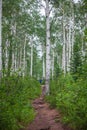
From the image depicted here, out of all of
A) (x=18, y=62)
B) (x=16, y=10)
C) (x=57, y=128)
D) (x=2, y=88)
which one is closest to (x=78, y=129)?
(x=57, y=128)

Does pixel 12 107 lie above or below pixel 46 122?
above

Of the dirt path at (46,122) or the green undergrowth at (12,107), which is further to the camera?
the dirt path at (46,122)

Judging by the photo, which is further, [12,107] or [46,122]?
[46,122]

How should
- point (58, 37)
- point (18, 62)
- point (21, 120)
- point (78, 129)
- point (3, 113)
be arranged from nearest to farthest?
point (3, 113)
point (78, 129)
point (21, 120)
point (18, 62)
point (58, 37)

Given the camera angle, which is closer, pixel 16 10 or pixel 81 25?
pixel 16 10

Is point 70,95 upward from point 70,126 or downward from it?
upward

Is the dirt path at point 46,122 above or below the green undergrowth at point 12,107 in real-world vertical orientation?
below

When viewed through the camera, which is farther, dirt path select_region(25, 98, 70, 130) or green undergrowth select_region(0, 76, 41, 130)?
dirt path select_region(25, 98, 70, 130)

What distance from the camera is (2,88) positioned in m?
7.36

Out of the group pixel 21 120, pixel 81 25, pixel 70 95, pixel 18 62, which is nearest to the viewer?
pixel 70 95

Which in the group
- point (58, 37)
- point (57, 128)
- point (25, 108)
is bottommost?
point (57, 128)

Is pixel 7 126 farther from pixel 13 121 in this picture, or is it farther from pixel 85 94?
pixel 85 94

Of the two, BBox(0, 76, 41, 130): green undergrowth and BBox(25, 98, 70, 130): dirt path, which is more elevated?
BBox(0, 76, 41, 130): green undergrowth

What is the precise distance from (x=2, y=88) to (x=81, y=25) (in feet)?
72.3
